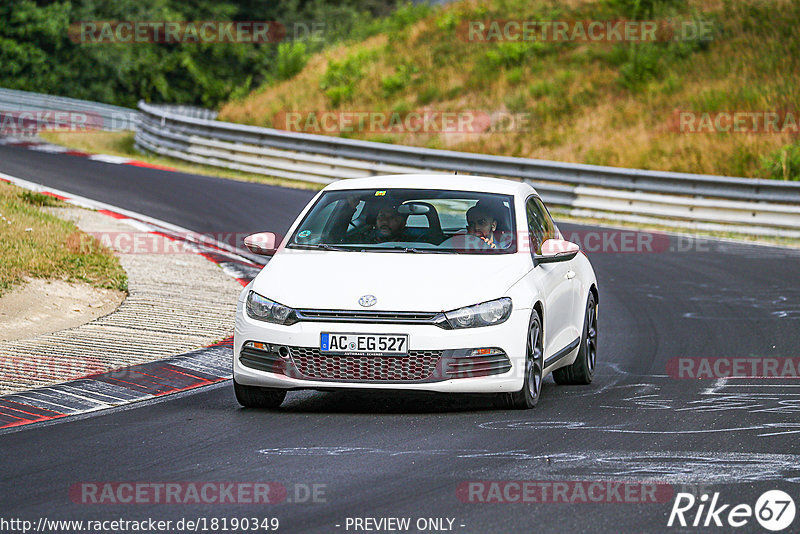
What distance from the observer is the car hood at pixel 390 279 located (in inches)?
322

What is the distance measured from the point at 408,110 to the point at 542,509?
1092 inches

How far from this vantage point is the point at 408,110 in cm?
3325

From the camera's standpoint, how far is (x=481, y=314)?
8266mm

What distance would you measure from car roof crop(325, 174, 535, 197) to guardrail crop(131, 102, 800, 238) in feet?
42.4

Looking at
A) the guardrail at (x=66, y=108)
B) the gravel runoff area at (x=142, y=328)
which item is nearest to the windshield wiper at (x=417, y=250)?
the gravel runoff area at (x=142, y=328)

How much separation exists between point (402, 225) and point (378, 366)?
150 cm

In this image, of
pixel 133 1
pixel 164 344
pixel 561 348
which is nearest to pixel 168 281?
pixel 164 344

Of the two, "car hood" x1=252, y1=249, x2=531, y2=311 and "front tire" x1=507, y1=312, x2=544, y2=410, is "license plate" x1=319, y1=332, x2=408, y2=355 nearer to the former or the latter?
"car hood" x1=252, y1=249, x2=531, y2=311

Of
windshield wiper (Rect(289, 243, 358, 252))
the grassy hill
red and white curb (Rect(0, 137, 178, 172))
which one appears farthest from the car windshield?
red and white curb (Rect(0, 137, 178, 172))

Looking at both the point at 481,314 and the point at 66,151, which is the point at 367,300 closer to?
the point at 481,314

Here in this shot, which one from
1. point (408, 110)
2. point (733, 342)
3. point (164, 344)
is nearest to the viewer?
point (164, 344)

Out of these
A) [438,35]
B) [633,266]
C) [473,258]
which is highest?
[438,35]

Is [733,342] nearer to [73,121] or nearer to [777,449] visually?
[777,449]

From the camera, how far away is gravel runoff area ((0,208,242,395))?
9773mm
